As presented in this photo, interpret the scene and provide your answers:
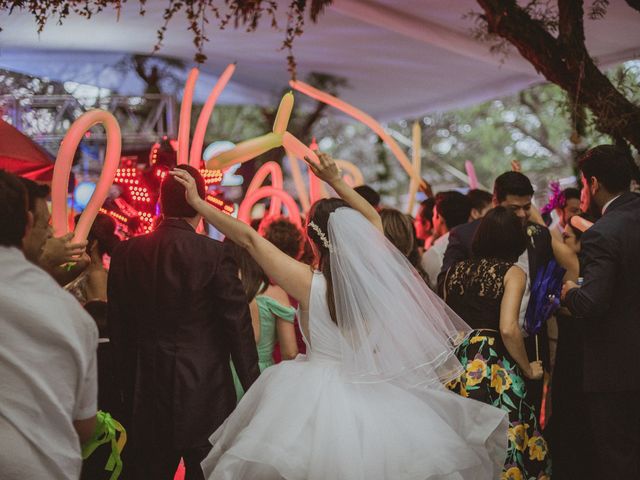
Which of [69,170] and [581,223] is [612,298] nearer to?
[581,223]

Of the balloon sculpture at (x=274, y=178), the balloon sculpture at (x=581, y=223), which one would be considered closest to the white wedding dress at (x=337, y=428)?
the balloon sculpture at (x=581, y=223)

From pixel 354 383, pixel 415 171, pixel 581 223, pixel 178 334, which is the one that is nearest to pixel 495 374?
pixel 354 383

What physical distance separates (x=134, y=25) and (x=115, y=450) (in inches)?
231

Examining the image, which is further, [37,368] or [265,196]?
[265,196]

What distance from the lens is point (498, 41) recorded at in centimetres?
777

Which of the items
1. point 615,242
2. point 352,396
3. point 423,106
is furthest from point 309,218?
point 423,106

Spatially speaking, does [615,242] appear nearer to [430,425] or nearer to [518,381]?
[518,381]

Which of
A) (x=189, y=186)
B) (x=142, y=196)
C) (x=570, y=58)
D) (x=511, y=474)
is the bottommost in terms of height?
(x=511, y=474)

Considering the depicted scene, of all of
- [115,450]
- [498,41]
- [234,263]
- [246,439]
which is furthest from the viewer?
[498,41]

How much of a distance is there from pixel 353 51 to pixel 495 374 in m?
5.56

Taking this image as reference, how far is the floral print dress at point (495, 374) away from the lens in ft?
13.6

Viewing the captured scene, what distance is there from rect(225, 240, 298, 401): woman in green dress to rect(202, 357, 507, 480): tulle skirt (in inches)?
44.7

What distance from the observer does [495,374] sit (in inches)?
164

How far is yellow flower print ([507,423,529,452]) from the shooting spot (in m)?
4.13
